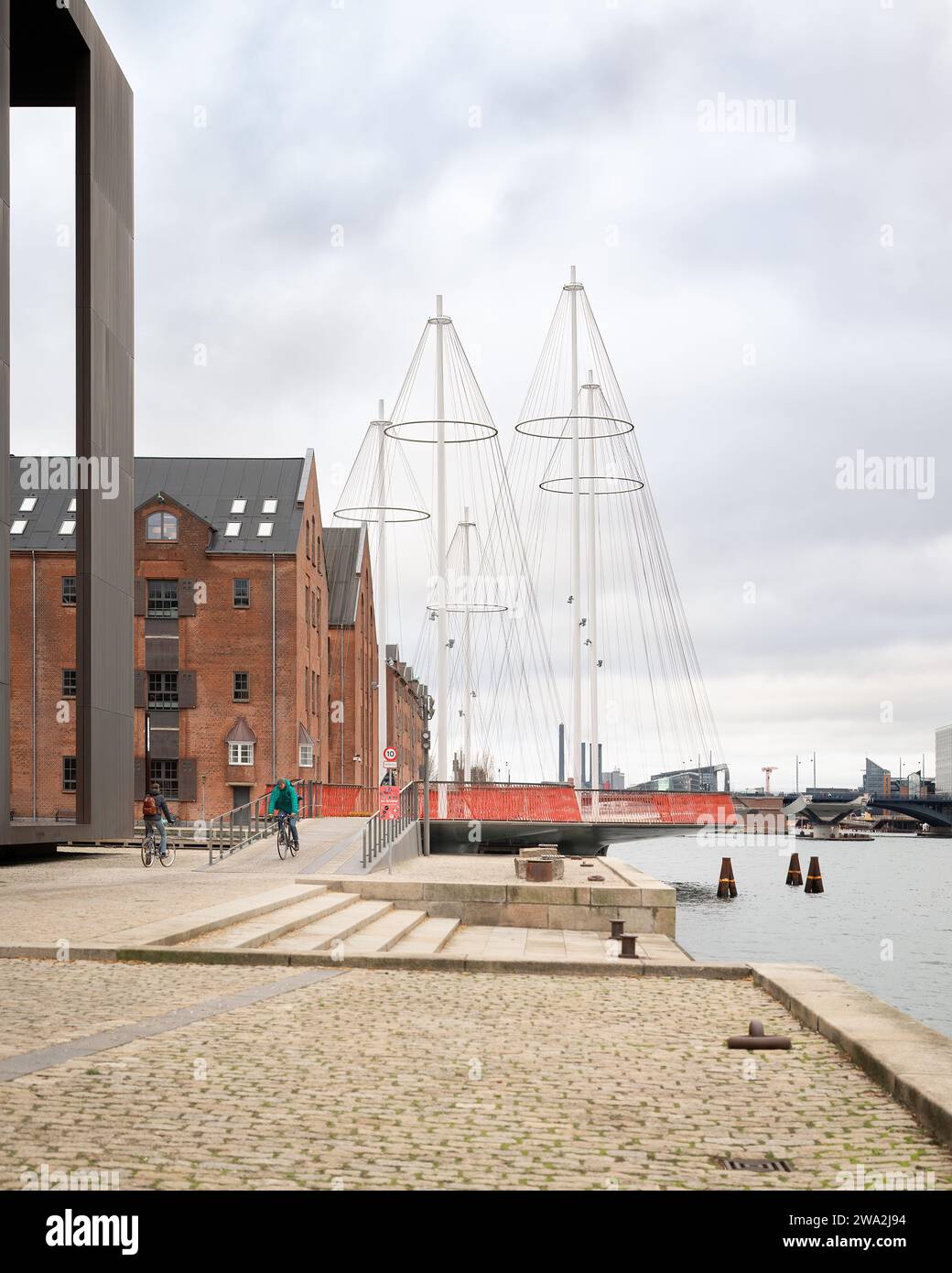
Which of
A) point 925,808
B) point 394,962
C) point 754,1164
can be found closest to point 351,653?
point 394,962

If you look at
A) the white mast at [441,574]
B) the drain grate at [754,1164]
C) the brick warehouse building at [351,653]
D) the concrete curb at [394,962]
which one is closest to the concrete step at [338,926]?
the concrete curb at [394,962]

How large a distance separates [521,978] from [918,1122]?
6.80 meters

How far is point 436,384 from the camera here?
43875mm

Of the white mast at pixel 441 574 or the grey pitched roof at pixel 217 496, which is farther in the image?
the grey pitched roof at pixel 217 496

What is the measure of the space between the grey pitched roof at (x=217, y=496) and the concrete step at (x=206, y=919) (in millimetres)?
42785

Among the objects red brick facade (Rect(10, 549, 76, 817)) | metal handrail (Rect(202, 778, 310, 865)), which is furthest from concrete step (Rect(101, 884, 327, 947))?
red brick facade (Rect(10, 549, 76, 817))

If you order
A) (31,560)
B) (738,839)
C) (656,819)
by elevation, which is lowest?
(738,839)

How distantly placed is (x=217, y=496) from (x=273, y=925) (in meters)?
50.6

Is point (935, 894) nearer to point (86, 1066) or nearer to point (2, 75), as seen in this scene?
point (2, 75)

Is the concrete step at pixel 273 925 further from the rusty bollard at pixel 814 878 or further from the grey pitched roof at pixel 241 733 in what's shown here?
the rusty bollard at pixel 814 878

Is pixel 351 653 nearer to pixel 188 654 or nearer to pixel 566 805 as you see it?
pixel 188 654

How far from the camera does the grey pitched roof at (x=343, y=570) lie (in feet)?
247
